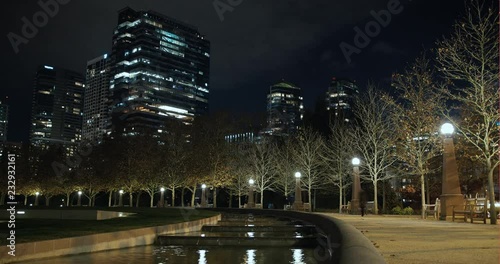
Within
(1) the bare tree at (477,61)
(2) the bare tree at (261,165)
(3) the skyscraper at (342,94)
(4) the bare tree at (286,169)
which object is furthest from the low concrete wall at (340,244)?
(3) the skyscraper at (342,94)

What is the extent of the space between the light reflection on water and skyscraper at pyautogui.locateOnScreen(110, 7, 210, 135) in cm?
15077

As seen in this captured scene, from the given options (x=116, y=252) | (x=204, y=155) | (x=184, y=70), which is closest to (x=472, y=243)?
(x=116, y=252)

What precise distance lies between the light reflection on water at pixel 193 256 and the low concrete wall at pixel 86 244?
0.87 ft

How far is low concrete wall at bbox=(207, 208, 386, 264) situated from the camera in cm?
450

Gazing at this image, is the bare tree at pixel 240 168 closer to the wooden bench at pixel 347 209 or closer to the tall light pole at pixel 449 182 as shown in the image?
the wooden bench at pixel 347 209

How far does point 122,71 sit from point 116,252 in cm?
17492

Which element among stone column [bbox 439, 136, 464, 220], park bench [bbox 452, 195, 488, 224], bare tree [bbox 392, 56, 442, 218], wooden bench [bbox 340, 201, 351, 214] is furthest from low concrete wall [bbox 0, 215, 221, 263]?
bare tree [bbox 392, 56, 442, 218]

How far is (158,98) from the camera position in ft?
554

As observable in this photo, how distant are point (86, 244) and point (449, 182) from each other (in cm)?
1400

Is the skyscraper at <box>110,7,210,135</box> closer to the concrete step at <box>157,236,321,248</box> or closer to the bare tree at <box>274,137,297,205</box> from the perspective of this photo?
the bare tree at <box>274,137,297,205</box>

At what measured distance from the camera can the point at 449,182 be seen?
1798cm

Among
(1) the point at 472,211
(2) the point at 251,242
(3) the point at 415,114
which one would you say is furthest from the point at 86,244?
(3) the point at 415,114

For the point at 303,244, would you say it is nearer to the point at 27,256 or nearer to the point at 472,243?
the point at 472,243

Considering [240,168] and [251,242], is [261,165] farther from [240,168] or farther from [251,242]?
[251,242]
